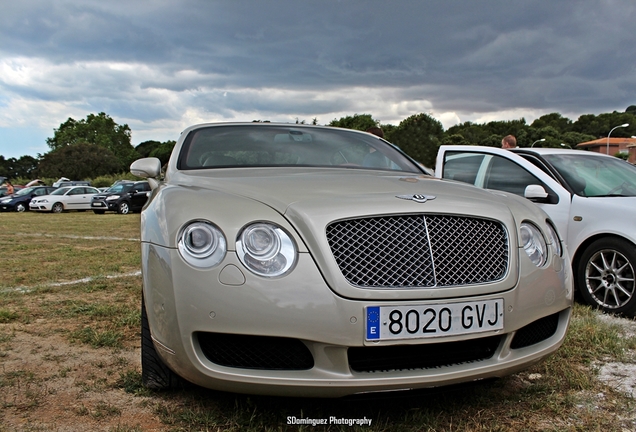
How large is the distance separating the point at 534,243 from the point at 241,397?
145cm

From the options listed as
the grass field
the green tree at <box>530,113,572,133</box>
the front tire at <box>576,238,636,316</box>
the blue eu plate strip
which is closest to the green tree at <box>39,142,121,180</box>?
the grass field

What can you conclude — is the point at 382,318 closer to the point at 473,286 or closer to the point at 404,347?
the point at 404,347

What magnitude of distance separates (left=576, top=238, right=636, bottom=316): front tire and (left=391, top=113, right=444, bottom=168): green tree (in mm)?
79505

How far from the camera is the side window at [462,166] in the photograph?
552 centimetres

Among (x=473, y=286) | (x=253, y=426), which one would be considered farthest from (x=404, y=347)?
(x=253, y=426)

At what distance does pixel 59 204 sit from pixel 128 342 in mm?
25338

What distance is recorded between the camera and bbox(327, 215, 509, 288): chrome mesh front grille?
2041 millimetres

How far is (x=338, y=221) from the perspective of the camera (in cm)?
209

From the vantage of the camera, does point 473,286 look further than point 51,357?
No

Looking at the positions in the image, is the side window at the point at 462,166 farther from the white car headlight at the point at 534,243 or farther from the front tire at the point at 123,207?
the front tire at the point at 123,207

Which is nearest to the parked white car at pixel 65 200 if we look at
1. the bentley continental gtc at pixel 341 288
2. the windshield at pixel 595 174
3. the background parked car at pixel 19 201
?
the background parked car at pixel 19 201

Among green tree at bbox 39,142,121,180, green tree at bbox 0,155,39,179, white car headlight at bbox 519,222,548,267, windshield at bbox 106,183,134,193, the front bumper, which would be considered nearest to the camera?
the front bumper

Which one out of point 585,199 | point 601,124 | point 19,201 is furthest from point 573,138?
point 585,199

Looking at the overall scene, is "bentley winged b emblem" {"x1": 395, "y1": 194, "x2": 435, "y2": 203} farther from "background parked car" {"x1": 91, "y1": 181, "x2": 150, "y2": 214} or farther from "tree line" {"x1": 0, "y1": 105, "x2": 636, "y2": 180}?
"tree line" {"x1": 0, "y1": 105, "x2": 636, "y2": 180}
